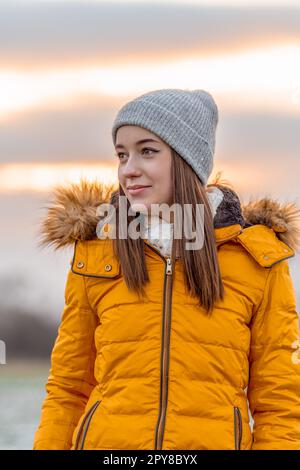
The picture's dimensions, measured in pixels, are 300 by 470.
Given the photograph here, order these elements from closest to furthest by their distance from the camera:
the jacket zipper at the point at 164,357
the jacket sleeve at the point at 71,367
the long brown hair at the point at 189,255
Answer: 1. the jacket zipper at the point at 164,357
2. the long brown hair at the point at 189,255
3. the jacket sleeve at the point at 71,367

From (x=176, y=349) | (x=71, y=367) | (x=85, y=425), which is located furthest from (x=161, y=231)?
(x=85, y=425)

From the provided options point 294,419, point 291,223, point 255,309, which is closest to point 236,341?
point 255,309

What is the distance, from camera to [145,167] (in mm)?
2322

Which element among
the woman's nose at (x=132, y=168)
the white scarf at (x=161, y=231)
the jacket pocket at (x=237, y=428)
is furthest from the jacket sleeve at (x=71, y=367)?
the jacket pocket at (x=237, y=428)

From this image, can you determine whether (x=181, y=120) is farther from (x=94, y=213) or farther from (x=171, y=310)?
(x=171, y=310)

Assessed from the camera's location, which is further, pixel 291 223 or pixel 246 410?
pixel 291 223

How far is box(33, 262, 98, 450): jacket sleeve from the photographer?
7.95ft

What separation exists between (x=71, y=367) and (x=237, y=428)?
0.52 metres

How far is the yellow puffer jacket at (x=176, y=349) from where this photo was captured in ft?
7.33

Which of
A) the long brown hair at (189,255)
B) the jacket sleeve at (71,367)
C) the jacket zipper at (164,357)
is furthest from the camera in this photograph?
the jacket sleeve at (71,367)

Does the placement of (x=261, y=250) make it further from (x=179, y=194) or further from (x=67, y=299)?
(x=67, y=299)

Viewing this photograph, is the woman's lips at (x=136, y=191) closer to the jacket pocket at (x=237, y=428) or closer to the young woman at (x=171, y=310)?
the young woman at (x=171, y=310)
